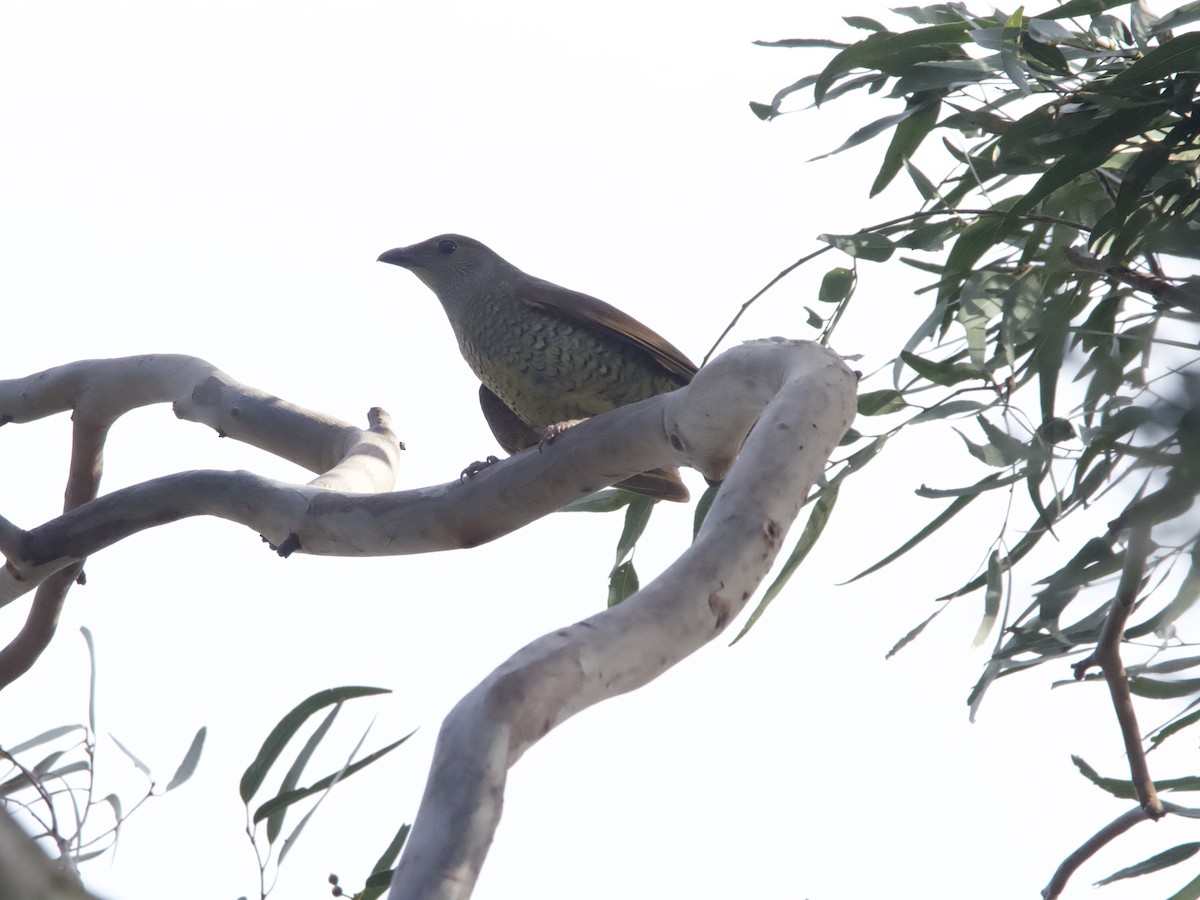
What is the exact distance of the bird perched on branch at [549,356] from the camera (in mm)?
4004

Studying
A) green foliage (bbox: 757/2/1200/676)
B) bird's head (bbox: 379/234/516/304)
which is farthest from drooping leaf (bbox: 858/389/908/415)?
bird's head (bbox: 379/234/516/304)

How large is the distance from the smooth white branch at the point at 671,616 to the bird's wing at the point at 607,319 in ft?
5.66

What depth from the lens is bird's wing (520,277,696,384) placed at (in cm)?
395

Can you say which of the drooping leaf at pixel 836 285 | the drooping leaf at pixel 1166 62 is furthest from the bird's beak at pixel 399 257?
the drooping leaf at pixel 1166 62

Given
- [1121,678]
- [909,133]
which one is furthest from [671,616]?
[909,133]

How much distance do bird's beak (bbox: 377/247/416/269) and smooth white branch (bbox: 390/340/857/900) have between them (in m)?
2.97

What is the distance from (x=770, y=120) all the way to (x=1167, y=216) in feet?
2.91

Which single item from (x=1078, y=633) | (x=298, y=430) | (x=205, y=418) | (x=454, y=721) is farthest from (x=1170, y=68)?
(x=205, y=418)

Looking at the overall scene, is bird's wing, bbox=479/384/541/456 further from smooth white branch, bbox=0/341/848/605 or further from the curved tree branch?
smooth white branch, bbox=0/341/848/605

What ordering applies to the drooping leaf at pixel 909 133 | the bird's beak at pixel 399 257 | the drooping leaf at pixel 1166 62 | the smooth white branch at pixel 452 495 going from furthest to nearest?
the bird's beak at pixel 399 257, the drooping leaf at pixel 909 133, the drooping leaf at pixel 1166 62, the smooth white branch at pixel 452 495

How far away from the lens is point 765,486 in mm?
1672

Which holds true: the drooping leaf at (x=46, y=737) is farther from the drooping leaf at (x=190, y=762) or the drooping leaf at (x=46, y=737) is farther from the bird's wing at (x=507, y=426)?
the bird's wing at (x=507, y=426)

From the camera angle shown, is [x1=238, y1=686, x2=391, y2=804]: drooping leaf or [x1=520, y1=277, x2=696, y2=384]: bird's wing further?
[x1=520, y1=277, x2=696, y2=384]: bird's wing

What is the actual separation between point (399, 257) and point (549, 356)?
1233 millimetres
